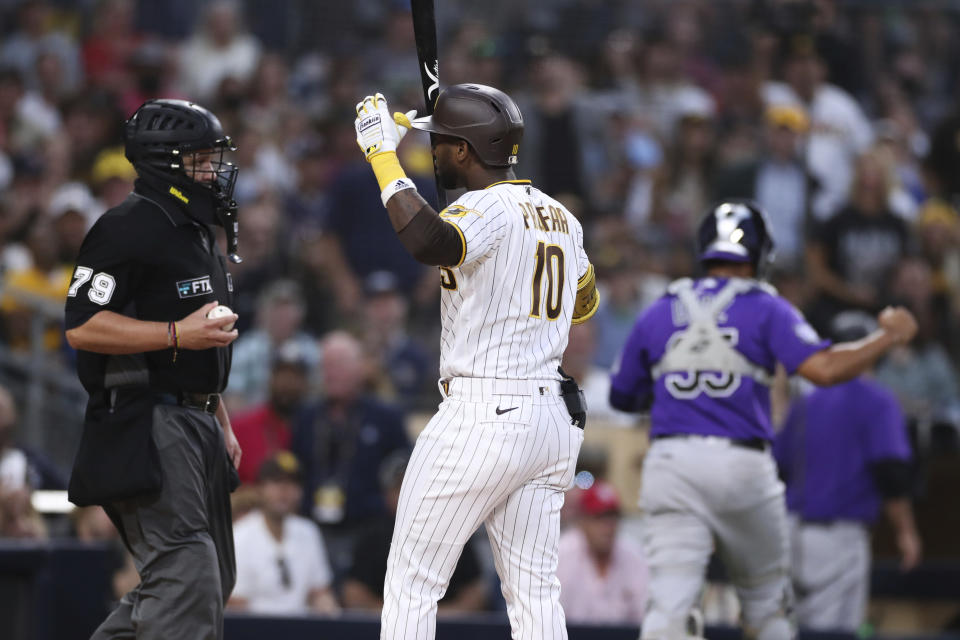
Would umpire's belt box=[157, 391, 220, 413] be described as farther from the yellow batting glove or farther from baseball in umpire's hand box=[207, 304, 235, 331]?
the yellow batting glove

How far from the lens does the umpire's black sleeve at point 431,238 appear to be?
15.3 feet

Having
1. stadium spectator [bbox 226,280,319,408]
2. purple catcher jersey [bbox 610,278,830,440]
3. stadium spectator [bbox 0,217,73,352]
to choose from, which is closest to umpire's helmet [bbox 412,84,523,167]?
purple catcher jersey [bbox 610,278,830,440]

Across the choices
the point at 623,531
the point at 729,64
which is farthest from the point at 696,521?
the point at 729,64

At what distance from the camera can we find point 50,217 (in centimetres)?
1070

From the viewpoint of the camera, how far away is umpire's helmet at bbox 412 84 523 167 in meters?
4.96

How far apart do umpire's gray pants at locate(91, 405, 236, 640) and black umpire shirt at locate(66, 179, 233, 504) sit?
0.09 metres

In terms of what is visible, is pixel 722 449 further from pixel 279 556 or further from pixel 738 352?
pixel 279 556

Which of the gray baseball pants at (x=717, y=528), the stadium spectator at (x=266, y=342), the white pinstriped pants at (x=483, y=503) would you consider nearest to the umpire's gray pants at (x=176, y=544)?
the white pinstriped pants at (x=483, y=503)

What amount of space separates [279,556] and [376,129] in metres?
4.00

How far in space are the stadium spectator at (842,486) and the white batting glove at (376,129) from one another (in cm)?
460

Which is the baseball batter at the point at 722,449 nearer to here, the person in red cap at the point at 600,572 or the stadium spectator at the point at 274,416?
the person in red cap at the point at 600,572

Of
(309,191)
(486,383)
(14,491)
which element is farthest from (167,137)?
(309,191)

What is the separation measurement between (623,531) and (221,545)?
14.9 ft

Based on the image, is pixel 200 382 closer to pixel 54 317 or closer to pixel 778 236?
pixel 54 317
